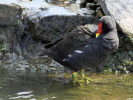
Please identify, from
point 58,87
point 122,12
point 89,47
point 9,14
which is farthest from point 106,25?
point 9,14

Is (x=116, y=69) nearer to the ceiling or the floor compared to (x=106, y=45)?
nearer to the floor

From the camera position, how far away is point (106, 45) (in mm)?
4668

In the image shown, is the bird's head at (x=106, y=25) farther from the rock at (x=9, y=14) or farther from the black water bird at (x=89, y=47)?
the rock at (x=9, y=14)

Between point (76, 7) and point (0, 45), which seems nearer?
point (0, 45)

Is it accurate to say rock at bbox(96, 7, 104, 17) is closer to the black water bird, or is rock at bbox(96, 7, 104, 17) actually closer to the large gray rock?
the large gray rock

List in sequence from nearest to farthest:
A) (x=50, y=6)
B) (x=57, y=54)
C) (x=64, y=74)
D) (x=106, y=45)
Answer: (x=106, y=45)
(x=57, y=54)
(x=64, y=74)
(x=50, y=6)

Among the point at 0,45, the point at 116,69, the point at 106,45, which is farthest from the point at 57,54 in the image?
the point at 0,45

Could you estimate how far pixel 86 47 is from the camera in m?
4.83

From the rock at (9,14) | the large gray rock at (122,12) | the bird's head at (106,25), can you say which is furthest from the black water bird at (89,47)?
the rock at (9,14)

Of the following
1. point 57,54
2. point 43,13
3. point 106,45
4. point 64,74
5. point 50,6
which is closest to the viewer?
point 106,45

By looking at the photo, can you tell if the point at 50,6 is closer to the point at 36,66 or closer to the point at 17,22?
the point at 17,22

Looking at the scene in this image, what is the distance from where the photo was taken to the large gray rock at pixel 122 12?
18.5 ft

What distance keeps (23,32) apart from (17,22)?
278mm

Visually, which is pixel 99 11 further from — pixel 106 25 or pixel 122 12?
pixel 106 25
